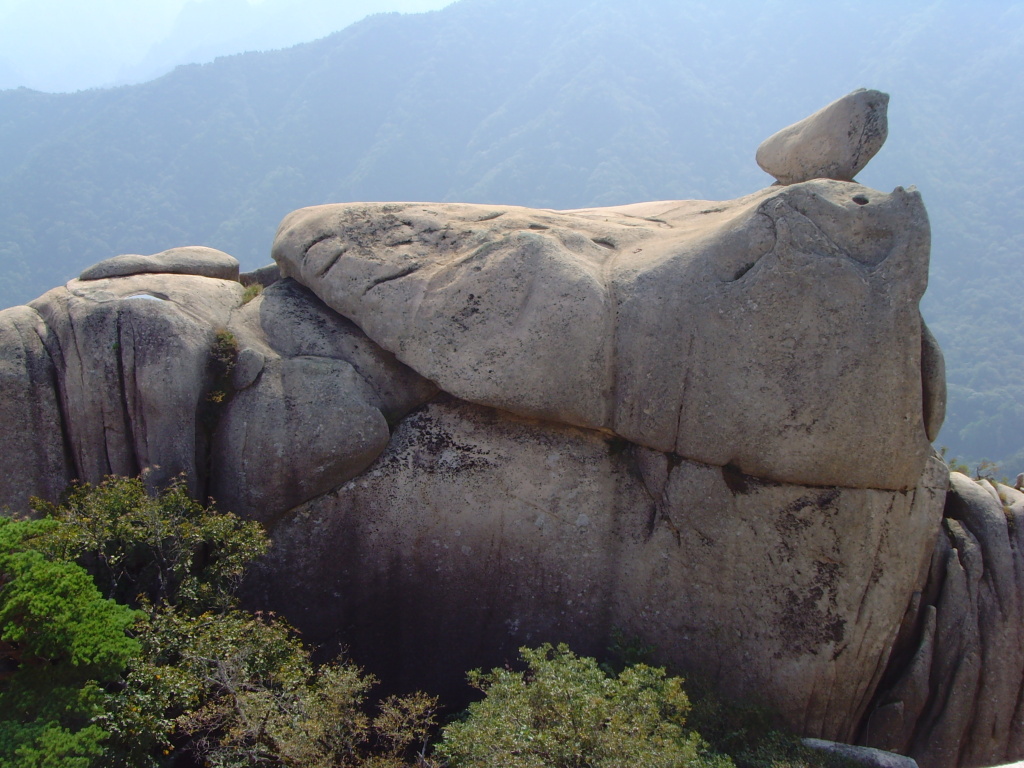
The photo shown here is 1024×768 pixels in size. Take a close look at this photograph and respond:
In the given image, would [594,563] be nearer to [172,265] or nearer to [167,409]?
[167,409]

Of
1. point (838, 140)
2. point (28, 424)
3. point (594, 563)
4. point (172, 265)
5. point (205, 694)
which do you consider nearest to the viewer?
point (205, 694)

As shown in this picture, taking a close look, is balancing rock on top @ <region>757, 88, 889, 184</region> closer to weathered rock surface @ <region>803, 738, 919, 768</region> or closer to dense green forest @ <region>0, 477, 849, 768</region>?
dense green forest @ <region>0, 477, 849, 768</region>

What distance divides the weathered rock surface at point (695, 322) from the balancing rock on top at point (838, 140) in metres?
1.19

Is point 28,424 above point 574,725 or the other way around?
above

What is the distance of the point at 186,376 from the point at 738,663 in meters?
7.24

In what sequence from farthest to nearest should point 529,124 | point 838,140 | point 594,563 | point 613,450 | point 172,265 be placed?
point 529,124, point 172,265, point 838,140, point 613,450, point 594,563

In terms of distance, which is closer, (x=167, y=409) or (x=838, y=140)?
(x=167, y=409)

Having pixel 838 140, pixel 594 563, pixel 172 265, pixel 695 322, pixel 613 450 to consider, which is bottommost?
pixel 594 563

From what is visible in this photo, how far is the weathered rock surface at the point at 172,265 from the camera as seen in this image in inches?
404

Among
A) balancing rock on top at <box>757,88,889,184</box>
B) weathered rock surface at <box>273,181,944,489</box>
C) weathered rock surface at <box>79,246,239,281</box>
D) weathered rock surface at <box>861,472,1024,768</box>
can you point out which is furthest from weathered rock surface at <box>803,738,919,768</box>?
weathered rock surface at <box>79,246,239,281</box>

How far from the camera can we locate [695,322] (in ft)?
28.8

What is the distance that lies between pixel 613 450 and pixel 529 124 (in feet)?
450

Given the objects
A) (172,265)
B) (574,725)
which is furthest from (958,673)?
(172,265)

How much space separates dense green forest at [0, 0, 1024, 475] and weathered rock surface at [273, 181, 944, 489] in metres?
85.4
